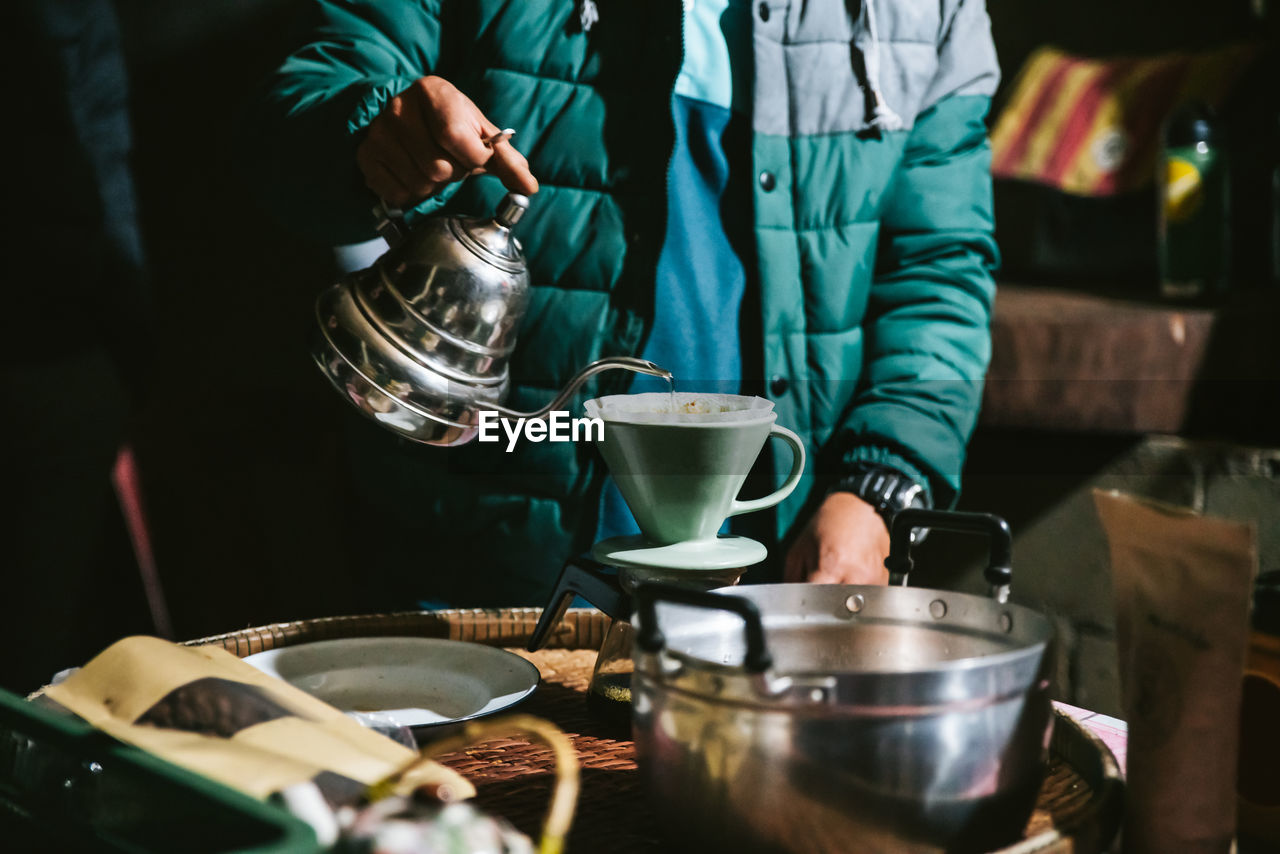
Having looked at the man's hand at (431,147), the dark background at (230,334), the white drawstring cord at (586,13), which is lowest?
the dark background at (230,334)

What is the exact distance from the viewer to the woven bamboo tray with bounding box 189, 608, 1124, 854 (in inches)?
24.0

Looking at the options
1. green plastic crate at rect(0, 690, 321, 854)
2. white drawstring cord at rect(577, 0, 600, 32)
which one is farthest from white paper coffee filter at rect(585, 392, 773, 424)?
white drawstring cord at rect(577, 0, 600, 32)

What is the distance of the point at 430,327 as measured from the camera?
2.57 ft

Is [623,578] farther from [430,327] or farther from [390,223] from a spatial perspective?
[390,223]

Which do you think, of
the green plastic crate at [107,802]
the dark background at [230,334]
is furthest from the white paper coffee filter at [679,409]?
the dark background at [230,334]

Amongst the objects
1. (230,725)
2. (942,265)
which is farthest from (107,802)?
(942,265)

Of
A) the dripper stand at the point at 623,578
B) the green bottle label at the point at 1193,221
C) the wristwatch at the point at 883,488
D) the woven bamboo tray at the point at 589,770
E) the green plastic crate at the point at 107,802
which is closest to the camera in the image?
the green plastic crate at the point at 107,802

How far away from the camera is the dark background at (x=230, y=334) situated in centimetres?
204

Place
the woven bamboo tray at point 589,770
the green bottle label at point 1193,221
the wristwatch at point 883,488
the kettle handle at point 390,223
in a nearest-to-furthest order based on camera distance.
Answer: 1. the woven bamboo tray at point 589,770
2. the kettle handle at point 390,223
3. the wristwatch at point 883,488
4. the green bottle label at point 1193,221

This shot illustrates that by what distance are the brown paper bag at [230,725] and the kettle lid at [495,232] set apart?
34 cm

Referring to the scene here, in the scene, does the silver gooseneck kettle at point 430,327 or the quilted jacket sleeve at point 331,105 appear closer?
the silver gooseneck kettle at point 430,327

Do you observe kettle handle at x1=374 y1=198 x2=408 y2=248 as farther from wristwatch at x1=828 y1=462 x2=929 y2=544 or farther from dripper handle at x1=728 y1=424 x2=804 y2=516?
wristwatch at x1=828 y1=462 x2=929 y2=544

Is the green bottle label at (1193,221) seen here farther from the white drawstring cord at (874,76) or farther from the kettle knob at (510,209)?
the kettle knob at (510,209)

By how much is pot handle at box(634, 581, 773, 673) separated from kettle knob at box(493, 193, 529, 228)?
0.36m
